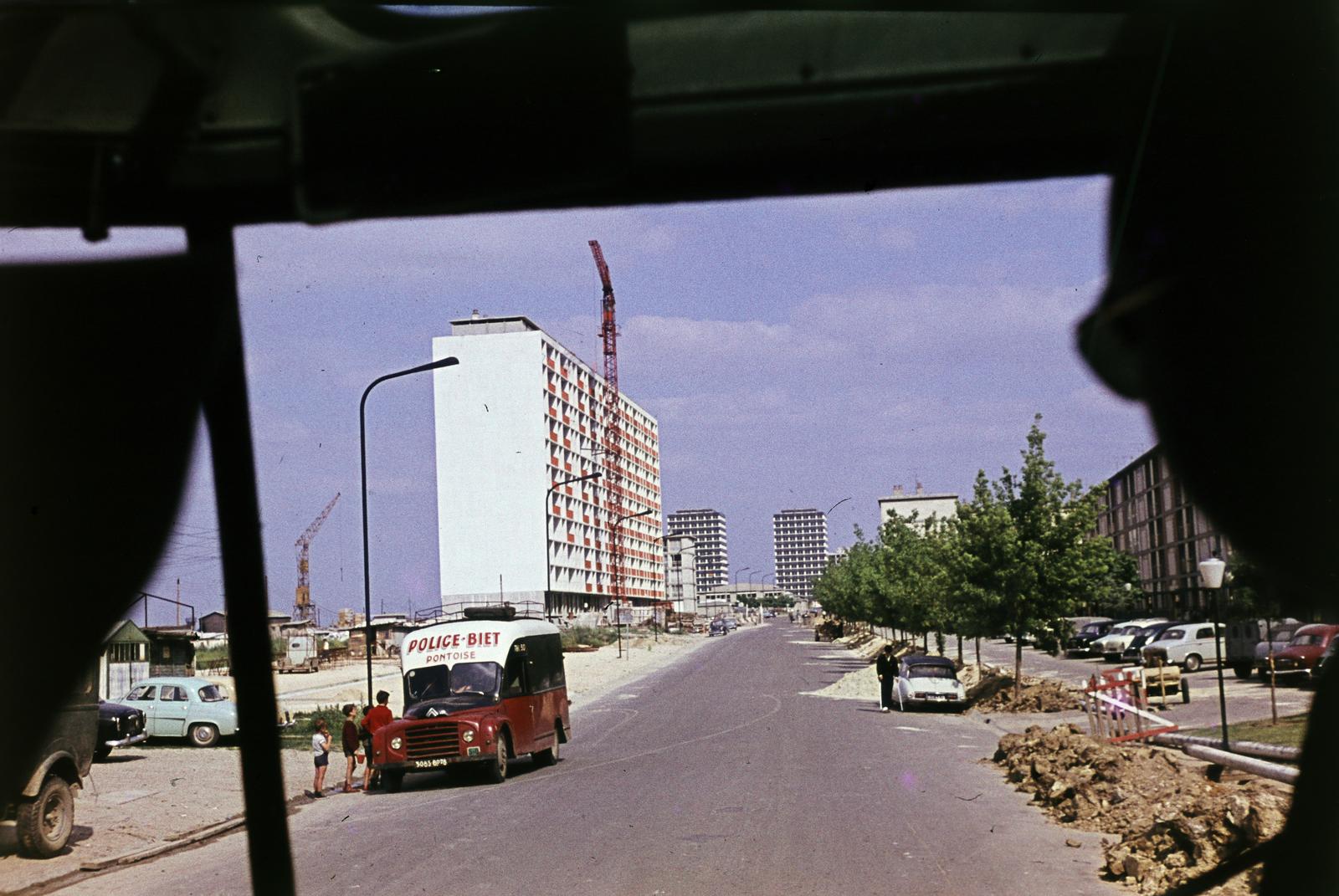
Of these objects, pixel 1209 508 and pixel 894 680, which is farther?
pixel 894 680

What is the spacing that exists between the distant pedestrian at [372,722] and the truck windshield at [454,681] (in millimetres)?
487

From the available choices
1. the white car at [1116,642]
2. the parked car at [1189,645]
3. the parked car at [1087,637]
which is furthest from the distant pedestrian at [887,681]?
the parked car at [1087,637]

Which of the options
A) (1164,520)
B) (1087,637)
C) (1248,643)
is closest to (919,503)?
(1087,637)

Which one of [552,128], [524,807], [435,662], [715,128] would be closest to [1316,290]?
[715,128]

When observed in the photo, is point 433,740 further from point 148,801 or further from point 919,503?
point 919,503

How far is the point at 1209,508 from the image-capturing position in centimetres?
353

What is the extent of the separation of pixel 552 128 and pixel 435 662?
16374 millimetres

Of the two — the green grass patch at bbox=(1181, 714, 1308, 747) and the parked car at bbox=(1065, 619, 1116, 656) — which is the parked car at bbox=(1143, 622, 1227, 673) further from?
the green grass patch at bbox=(1181, 714, 1308, 747)

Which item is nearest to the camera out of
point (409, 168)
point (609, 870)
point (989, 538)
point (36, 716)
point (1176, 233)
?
point (1176, 233)

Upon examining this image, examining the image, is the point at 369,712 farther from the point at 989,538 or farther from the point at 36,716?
the point at 989,538

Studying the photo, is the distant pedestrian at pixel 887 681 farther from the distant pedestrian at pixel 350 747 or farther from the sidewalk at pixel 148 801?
the distant pedestrian at pixel 350 747

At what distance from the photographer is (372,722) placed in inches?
719

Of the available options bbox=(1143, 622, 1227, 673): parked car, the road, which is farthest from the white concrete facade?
the road

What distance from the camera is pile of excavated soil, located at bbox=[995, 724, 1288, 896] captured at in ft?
24.1
